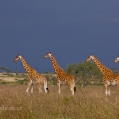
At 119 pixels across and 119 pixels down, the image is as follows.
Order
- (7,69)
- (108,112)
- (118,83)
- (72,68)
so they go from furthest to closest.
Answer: (7,69) < (72,68) < (118,83) < (108,112)

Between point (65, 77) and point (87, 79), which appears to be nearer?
point (65, 77)

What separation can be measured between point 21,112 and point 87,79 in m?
Result: 33.1

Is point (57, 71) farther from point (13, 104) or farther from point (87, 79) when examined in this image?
point (87, 79)

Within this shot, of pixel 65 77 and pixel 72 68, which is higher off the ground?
pixel 72 68

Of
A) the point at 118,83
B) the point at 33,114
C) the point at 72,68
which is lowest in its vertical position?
the point at 33,114

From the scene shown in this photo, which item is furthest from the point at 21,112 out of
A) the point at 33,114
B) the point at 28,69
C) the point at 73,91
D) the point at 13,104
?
the point at 28,69

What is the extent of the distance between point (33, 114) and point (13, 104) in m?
0.87

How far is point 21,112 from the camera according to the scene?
7.51 metres

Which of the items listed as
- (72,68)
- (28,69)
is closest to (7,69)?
(72,68)

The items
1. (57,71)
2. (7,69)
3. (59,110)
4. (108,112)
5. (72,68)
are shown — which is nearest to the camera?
(108,112)

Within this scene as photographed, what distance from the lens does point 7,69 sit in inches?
2931

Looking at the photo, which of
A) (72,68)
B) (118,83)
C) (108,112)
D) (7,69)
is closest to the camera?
(108,112)

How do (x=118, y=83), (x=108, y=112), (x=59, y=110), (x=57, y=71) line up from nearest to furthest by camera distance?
(x=108, y=112), (x=59, y=110), (x=118, y=83), (x=57, y=71)

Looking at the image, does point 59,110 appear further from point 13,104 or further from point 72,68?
point 72,68
